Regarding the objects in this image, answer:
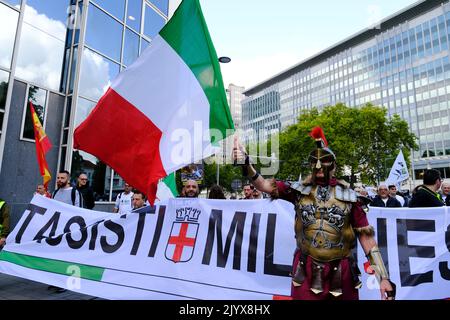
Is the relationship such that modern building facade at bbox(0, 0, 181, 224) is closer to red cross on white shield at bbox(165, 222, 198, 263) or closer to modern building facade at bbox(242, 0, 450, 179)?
red cross on white shield at bbox(165, 222, 198, 263)

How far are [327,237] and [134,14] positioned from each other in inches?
658

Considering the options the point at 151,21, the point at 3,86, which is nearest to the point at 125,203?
the point at 3,86

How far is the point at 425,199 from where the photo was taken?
4406 mm

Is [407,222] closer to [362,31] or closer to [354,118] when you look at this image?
[354,118]

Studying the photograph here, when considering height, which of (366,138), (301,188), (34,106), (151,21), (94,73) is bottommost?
(301,188)

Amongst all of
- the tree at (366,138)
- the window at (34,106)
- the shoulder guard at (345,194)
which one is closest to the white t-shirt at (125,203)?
the window at (34,106)

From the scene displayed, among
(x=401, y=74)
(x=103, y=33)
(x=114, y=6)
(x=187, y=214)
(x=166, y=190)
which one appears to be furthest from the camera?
(x=401, y=74)

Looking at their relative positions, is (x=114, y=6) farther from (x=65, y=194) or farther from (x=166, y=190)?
(x=166, y=190)

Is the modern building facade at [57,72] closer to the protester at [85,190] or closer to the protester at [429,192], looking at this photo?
the protester at [85,190]

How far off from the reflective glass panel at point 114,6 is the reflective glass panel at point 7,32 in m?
4.15

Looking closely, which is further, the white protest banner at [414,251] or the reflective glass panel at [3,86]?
the reflective glass panel at [3,86]

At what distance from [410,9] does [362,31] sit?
39.2ft

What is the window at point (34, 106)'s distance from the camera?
10984mm

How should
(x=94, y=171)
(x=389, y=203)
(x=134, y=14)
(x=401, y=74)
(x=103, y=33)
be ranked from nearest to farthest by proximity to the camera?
1. (x=389, y=203)
2. (x=94, y=171)
3. (x=103, y=33)
4. (x=134, y=14)
5. (x=401, y=74)
